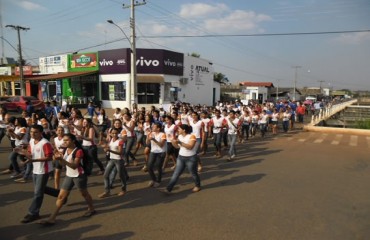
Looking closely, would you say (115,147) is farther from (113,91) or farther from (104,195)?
(113,91)

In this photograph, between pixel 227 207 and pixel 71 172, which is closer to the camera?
pixel 71 172

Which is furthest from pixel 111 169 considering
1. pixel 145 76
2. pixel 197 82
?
pixel 197 82

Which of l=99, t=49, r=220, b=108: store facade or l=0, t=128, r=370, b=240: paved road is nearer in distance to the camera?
l=0, t=128, r=370, b=240: paved road

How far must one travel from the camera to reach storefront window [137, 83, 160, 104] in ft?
95.3

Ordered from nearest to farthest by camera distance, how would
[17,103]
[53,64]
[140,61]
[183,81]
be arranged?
[17,103], [140,61], [183,81], [53,64]

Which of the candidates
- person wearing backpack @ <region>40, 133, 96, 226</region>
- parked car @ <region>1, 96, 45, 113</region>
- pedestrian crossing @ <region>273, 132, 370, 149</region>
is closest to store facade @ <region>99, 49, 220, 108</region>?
parked car @ <region>1, 96, 45, 113</region>

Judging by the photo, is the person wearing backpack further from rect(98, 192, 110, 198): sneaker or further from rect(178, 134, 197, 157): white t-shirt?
rect(178, 134, 197, 157): white t-shirt

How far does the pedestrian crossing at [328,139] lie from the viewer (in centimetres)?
1456

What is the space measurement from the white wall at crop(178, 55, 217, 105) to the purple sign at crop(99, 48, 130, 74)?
625 centimetres

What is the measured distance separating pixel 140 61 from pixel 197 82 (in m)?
7.98

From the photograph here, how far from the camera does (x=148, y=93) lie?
2927 cm

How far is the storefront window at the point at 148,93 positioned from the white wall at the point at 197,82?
10.1 feet

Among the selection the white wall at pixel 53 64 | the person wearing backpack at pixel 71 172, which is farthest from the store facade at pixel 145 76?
the person wearing backpack at pixel 71 172

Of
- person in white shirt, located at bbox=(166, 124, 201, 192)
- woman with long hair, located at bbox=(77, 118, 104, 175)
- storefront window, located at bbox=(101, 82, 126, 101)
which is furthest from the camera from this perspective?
storefront window, located at bbox=(101, 82, 126, 101)
